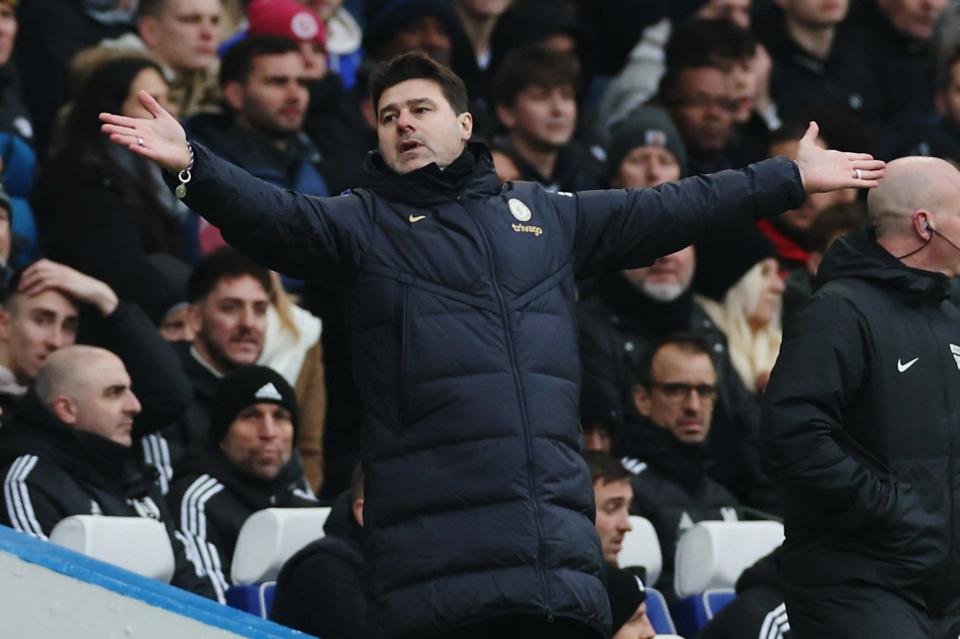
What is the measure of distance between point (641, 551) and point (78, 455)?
213 cm

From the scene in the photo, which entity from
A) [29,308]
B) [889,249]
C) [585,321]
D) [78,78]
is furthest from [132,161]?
[889,249]

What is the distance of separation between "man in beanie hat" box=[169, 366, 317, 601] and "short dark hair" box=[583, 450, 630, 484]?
43.3 inches

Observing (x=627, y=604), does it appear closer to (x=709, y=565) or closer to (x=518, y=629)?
(x=709, y=565)

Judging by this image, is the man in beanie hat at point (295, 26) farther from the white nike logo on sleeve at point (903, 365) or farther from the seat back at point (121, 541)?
the white nike logo on sleeve at point (903, 365)

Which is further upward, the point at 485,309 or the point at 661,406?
the point at 485,309

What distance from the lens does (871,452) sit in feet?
20.9

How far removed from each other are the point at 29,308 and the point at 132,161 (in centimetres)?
144

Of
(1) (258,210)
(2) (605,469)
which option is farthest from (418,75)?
(2) (605,469)

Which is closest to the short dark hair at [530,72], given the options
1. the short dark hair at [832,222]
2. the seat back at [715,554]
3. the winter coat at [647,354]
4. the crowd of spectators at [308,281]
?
the crowd of spectators at [308,281]

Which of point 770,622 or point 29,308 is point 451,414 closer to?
point 770,622

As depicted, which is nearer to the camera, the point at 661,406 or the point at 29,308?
the point at 29,308

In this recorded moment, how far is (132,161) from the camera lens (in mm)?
9656

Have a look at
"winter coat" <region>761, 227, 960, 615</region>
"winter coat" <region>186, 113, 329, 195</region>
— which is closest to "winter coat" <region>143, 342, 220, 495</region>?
"winter coat" <region>186, 113, 329, 195</region>

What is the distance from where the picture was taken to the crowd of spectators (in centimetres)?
806
